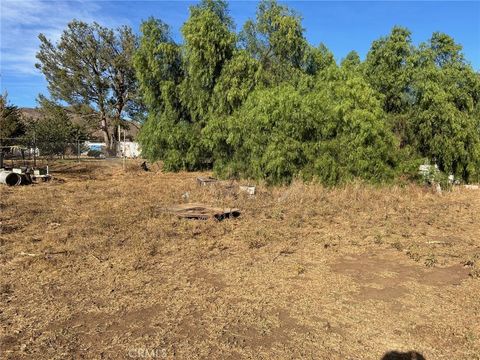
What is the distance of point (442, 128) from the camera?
14.6 metres

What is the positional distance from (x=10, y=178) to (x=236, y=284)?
11.9 meters

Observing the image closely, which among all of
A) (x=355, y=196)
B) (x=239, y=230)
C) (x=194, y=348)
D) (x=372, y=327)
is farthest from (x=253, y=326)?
(x=355, y=196)

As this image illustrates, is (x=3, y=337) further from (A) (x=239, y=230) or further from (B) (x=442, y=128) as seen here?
(B) (x=442, y=128)

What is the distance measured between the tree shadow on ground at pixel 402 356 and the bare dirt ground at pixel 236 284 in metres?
0.06

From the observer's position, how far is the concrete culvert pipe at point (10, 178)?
45.2 feet

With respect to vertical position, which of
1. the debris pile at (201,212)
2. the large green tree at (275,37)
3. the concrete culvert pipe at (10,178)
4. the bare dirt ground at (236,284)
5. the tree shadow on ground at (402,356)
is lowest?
the tree shadow on ground at (402,356)

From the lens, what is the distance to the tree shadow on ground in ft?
11.0

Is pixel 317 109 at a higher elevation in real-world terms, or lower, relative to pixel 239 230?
higher

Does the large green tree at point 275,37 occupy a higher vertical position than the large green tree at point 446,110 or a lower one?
higher

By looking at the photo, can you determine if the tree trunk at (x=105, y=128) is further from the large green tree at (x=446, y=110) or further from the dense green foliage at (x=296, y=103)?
the large green tree at (x=446, y=110)

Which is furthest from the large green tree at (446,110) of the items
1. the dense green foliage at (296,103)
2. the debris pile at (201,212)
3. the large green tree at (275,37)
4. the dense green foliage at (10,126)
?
the dense green foliage at (10,126)

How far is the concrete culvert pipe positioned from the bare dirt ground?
531cm

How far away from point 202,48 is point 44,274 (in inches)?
558

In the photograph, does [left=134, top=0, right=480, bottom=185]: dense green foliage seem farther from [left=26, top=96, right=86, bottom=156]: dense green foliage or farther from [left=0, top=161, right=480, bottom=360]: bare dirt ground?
[left=26, top=96, right=86, bottom=156]: dense green foliage
